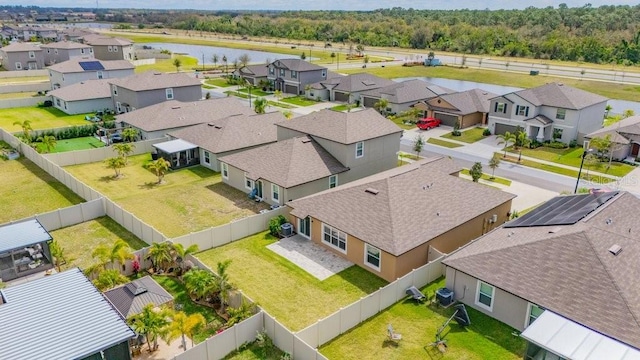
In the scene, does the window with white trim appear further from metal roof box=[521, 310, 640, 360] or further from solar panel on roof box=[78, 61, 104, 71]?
solar panel on roof box=[78, 61, 104, 71]

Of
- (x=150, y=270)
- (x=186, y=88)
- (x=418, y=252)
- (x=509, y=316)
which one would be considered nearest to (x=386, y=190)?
(x=418, y=252)

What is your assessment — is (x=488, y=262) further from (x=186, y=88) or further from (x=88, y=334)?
Result: (x=186, y=88)

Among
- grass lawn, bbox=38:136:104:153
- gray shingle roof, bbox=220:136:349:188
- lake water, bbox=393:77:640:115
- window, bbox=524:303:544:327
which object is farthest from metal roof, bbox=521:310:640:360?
lake water, bbox=393:77:640:115

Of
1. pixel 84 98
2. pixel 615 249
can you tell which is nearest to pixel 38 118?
pixel 84 98

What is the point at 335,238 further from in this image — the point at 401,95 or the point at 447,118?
the point at 401,95

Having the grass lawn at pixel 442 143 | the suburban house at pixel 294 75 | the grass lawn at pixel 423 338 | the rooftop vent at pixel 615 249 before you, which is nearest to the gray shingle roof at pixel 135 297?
the grass lawn at pixel 423 338

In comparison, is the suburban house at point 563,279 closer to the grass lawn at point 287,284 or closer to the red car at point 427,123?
the grass lawn at point 287,284
